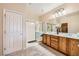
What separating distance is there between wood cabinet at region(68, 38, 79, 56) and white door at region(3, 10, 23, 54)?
2.25 metres

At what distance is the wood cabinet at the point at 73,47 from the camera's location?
302cm

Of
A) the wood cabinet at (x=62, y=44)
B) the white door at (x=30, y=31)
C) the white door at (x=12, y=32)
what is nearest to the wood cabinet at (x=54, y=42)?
the wood cabinet at (x=62, y=44)

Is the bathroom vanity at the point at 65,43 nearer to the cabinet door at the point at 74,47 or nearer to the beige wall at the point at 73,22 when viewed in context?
the cabinet door at the point at 74,47

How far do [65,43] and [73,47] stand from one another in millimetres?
439

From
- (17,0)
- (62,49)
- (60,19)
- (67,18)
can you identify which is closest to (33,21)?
(60,19)

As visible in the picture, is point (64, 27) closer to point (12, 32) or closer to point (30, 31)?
point (12, 32)

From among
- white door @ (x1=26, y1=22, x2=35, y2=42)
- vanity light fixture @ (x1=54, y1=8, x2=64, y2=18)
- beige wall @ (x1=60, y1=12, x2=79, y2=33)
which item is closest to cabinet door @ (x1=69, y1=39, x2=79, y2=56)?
beige wall @ (x1=60, y1=12, x2=79, y2=33)

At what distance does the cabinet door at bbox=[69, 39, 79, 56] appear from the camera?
302cm

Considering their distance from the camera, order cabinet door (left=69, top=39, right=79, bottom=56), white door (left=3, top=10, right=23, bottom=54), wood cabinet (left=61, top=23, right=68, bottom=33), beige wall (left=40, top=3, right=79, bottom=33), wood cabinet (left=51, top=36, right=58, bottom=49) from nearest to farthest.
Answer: cabinet door (left=69, top=39, right=79, bottom=56) < white door (left=3, top=10, right=23, bottom=54) < beige wall (left=40, top=3, right=79, bottom=33) < wood cabinet (left=61, top=23, right=68, bottom=33) < wood cabinet (left=51, top=36, right=58, bottom=49)

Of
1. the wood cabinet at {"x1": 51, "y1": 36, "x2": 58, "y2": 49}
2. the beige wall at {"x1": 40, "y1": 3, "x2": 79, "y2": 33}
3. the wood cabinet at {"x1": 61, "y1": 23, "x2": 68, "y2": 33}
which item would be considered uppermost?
the beige wall at {"x1": 40, "y1": 3, "x2": 79, "y2": 33}

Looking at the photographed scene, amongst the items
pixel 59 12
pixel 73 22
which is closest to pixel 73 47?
pixel 73 22

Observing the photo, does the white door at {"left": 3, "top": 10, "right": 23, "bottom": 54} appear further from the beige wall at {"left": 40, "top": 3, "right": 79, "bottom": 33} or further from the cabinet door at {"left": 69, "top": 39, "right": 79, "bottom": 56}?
the cabinet door at {"left": 69, "top": 39, "right": 79, "bottom": 56}

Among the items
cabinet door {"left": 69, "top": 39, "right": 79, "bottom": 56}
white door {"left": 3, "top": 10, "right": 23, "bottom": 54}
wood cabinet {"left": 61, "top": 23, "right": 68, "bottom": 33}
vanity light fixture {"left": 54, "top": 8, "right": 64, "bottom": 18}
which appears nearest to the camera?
cabinet door {"left": 69, "top": 39, "right": 79, "bottom": 56}

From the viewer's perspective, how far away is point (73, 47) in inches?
125
